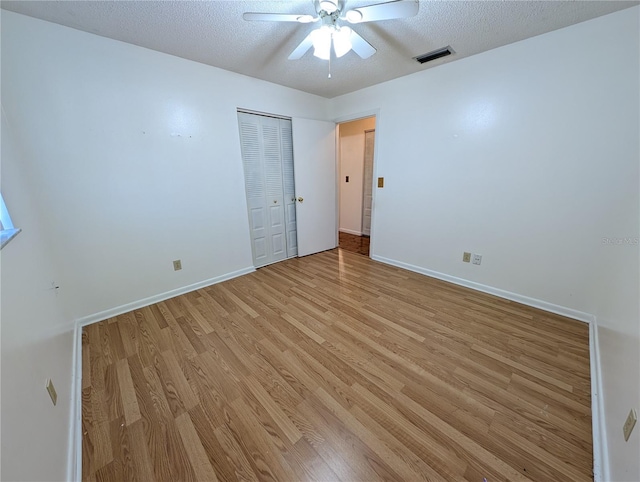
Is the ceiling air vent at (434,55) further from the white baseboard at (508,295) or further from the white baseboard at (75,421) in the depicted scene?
the white baseboard at (75,421)

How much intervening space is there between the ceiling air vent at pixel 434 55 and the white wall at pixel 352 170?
2.12m

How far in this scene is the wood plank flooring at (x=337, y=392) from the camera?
112 cm

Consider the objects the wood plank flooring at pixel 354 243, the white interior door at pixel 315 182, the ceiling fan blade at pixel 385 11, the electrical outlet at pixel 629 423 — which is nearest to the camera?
the electrical outlet at pixel 629 423

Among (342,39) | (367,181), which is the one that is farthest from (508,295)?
(367,181)

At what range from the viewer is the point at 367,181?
15.5 feet

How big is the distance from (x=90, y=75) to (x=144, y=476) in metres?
2.72

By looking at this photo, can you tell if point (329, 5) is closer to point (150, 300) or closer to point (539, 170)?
point (539, 170)

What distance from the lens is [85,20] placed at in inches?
67.4

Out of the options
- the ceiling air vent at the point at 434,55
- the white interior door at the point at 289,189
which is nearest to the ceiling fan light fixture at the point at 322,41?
the ceiling air vent at the point at 434,55

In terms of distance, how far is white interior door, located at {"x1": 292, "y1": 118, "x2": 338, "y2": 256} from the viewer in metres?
3.43

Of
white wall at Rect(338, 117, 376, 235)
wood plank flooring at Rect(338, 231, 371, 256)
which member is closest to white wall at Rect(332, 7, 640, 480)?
wood plank flooring at Rect(338, 231, 371, 256)

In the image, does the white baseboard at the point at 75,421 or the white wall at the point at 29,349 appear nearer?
the white wall at the point at 29,349

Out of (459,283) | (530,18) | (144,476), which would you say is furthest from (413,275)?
(144,476)

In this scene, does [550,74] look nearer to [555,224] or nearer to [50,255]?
[555,224]
